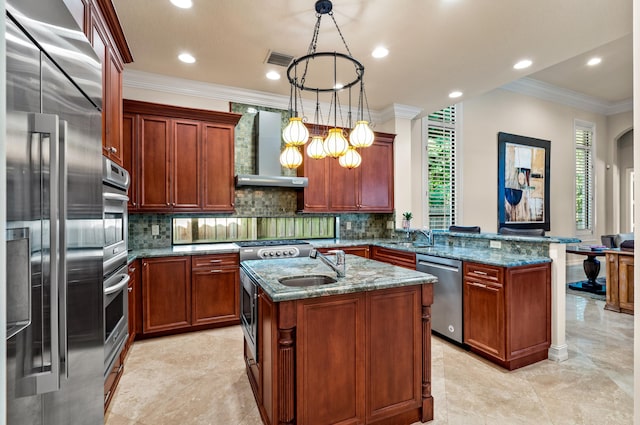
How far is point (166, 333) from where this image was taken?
3480mm

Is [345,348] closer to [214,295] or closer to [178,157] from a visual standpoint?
[214,295]

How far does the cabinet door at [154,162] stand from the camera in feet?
11.6

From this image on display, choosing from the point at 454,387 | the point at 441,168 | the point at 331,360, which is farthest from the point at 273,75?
the point at 454,387

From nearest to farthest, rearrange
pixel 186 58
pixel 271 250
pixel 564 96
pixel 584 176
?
1. pixel 186 58
2. pixel 271 250
3. pixel 564 96
4. pixel 584 176

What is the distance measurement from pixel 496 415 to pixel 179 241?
3.72 metres

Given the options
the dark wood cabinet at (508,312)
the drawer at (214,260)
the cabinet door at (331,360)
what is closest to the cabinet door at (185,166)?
the drawer at (214,260)

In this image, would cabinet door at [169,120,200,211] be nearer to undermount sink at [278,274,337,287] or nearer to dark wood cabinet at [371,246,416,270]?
undermount sink at [278,274,337,287]

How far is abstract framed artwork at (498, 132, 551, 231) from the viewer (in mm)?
5977

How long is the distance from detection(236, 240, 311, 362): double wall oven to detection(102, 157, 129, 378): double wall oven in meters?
0.83

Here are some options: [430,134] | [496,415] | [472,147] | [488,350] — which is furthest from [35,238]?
[472,147]

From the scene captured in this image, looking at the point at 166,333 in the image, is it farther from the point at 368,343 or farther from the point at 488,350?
the point at 488,350

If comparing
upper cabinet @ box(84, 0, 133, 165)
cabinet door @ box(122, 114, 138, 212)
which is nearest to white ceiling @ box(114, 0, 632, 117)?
upper cabinet @ box(84, 0, 133, 165)

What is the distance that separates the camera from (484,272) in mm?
2844

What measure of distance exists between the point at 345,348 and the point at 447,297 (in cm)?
181
